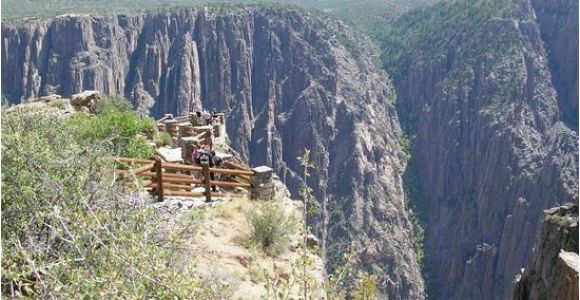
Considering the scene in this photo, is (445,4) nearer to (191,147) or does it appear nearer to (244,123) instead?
(244,123)

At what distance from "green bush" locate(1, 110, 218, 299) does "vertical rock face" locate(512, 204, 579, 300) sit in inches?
223

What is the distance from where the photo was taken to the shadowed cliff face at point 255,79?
85.3 m

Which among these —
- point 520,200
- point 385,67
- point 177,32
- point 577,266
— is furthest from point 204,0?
point 577,266

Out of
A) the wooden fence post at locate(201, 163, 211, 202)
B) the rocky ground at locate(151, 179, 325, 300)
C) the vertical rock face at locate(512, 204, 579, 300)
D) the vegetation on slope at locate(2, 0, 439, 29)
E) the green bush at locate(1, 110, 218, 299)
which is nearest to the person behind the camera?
the green bush at locate(1, 110, 218, 299)

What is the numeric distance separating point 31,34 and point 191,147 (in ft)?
239

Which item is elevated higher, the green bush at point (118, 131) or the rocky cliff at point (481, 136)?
the green bush at point (118, 131)

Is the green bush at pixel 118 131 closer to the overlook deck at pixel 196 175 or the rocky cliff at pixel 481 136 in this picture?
the overlook deck at pixel 196 175

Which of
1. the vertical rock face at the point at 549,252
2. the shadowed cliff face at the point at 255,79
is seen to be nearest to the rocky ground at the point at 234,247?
the vertical rock face at the point at 549,252

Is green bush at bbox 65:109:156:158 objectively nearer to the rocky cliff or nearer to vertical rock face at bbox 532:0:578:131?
the rocky cliff

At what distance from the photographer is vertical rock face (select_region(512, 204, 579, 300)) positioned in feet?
39.8

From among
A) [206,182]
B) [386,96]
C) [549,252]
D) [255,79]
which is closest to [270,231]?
[206,182]

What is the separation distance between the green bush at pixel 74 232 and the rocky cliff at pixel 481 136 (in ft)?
205

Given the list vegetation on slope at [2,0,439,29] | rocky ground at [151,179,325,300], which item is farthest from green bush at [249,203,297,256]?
vegetation on slope at [2,0,439,29]

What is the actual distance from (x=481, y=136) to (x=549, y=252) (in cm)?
7621
